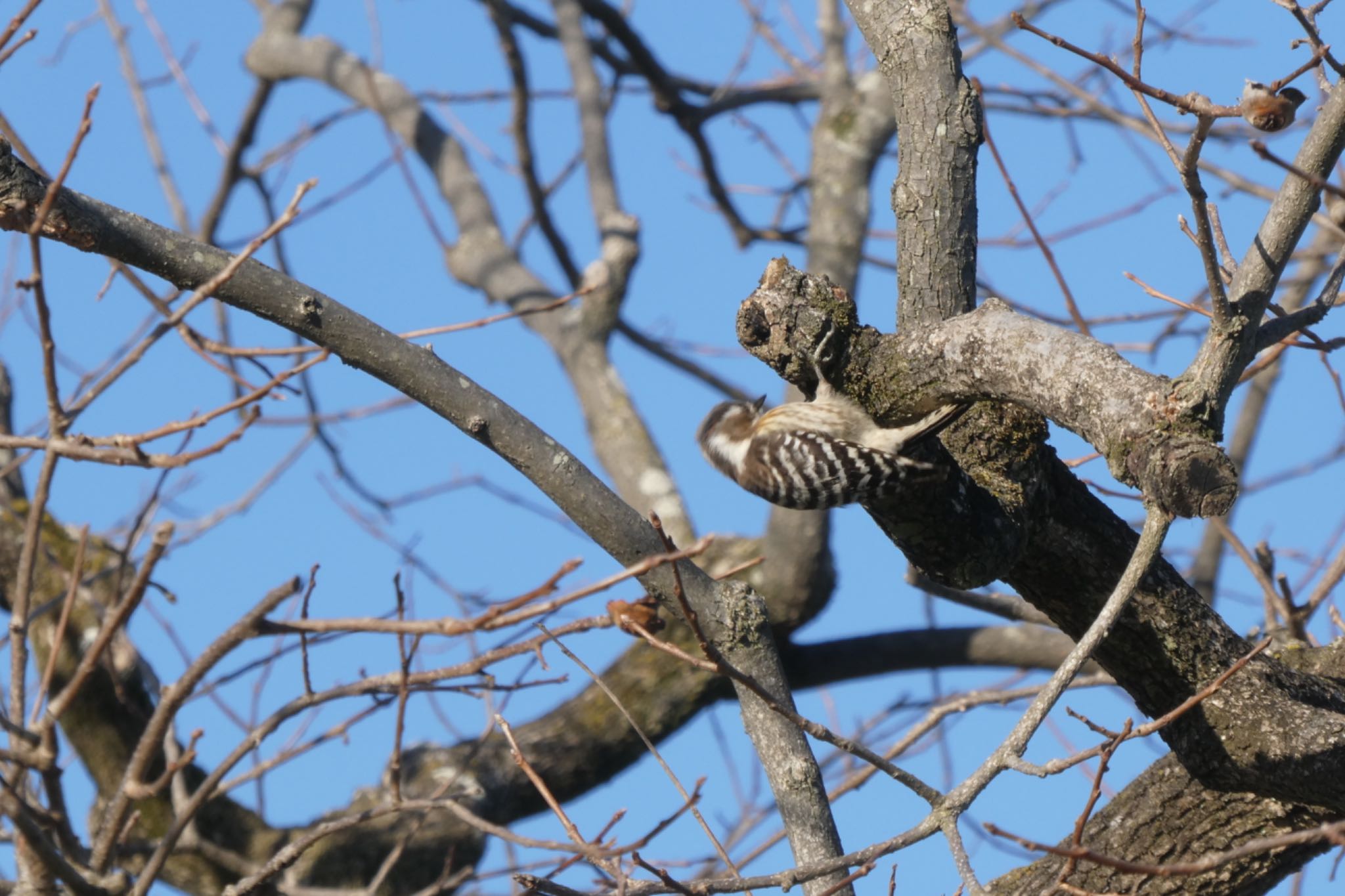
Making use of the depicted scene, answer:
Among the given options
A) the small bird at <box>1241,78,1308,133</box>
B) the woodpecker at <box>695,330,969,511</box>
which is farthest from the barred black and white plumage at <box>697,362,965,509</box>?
the small bird at <box>1241,78,1308,133</box>

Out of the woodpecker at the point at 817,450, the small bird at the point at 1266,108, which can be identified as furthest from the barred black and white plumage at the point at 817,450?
the small bird at the point at 1266,108

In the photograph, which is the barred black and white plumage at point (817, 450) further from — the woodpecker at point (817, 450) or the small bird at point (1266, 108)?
the small bird at point (1266, 108)

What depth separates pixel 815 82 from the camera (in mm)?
7309

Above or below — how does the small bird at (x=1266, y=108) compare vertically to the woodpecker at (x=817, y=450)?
below

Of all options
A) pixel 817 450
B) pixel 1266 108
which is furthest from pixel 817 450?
pixel 1266 108

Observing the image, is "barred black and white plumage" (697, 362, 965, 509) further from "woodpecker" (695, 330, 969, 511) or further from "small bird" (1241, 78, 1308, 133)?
"small bird" (1241, 78, 1308, 133)

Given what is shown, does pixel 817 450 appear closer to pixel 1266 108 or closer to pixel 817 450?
pixel 817 450

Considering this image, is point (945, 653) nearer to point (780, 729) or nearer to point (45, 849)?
point (780, 729)

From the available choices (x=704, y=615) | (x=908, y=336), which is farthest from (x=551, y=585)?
(x=908, y=336)

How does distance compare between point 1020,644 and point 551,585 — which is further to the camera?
point 1020,644

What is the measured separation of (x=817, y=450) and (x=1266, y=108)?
1.92 metres

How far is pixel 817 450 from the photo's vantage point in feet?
11.3

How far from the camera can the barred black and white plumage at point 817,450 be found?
275cm

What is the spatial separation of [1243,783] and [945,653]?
3.01 meters
